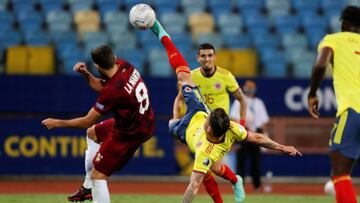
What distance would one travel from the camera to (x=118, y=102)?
9109 millimetres

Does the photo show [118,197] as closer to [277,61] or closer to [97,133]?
[97,133]

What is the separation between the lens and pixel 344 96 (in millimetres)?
7418

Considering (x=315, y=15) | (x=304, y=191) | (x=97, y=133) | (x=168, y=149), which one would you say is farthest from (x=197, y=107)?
(x=315, y=15)

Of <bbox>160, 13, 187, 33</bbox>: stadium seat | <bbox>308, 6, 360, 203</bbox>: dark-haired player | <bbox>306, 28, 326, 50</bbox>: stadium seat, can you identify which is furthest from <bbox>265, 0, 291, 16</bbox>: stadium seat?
Answer: <bbox>308, 6, 360, 203</bbox>: dark-haired player

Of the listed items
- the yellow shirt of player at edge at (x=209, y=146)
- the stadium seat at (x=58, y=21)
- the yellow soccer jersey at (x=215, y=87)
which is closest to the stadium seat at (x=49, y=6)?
the stadium seat at (x=58, y=21)

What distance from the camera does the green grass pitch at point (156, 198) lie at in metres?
12.6

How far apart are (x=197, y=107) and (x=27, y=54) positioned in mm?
8447

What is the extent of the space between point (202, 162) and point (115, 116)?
3.65 feet

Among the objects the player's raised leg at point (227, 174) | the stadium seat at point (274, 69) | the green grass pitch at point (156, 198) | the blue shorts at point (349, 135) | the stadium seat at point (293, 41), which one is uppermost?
the blue shorts at point (349, 135)

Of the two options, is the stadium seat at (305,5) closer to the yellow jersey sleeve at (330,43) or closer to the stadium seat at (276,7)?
the stadium seat at (276,7)

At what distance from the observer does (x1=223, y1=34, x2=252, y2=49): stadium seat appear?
20.1 metres

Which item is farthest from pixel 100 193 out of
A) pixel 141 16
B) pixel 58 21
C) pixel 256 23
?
pixel 256 23

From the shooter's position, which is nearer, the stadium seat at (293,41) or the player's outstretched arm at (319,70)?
the player's outstretched arm at (319,70)

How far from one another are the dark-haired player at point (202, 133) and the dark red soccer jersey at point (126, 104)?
69 cm
